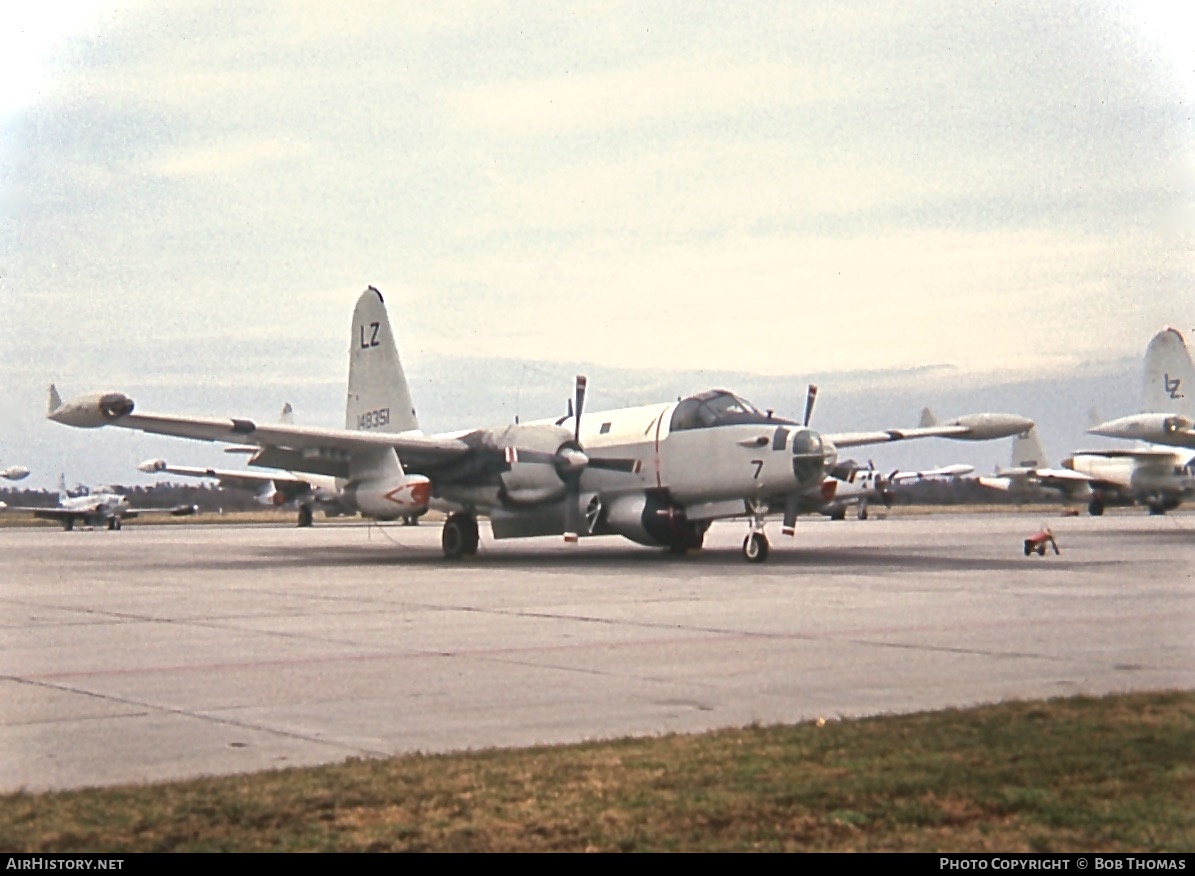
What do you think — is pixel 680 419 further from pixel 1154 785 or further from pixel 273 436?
pixel 1154 785

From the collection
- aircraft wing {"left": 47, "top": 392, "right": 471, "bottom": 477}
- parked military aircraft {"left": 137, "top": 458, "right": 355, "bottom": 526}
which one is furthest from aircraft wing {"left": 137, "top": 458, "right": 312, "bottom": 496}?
aircraft wing {"left": 47, "top": 392, "right": 471, "bottom": 477}

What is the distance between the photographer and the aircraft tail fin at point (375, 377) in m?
35.3

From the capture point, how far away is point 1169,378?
40031 millimetres

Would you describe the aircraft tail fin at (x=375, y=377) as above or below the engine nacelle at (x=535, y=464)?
above

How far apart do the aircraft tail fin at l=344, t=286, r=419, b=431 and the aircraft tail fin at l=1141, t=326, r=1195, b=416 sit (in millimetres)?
20630

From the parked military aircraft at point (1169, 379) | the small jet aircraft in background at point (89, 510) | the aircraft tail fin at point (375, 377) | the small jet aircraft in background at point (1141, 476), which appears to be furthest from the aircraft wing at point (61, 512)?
the parked military aircraft at point (1169, 379)

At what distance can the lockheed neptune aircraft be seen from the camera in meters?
27.5

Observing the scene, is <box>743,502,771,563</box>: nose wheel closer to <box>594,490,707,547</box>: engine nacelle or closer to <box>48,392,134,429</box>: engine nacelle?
<box>594,490,707,547</box>: engine nacelle

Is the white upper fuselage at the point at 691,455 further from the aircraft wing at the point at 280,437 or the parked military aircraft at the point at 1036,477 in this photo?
the parked military aircraft at the point at 1036,477

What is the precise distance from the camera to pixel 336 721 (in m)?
9.44

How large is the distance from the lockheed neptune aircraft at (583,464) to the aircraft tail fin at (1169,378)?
28.4 ft

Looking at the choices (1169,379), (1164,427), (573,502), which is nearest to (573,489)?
(573,502)

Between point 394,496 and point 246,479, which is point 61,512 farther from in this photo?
point 394,496

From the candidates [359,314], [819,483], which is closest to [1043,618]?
[819,483]
